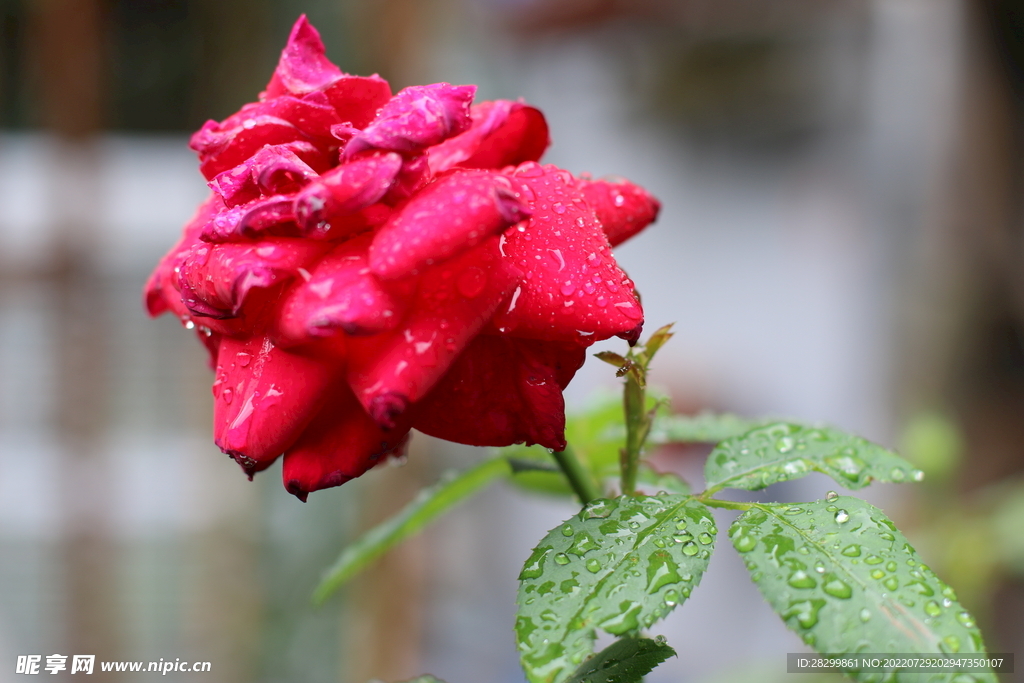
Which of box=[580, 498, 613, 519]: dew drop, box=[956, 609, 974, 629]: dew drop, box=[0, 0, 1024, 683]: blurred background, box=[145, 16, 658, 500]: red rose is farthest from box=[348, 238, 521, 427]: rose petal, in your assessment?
box=[0, 0, 1024, 683]: blurred background

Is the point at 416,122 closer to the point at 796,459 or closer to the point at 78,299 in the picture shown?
the point at 796,459

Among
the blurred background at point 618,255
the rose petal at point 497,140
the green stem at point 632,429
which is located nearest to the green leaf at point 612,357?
the green stem at point 632,429

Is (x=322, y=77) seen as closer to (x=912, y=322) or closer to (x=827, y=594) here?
(x=827, y=594)

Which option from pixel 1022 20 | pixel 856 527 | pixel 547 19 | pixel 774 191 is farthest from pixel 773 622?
pixel 856 527

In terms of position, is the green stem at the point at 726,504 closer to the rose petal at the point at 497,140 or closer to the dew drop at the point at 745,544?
the dew drop at the point at 745,544

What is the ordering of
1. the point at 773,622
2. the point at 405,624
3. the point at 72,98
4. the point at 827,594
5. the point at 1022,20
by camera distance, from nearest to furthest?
the point at 827,594
the point at 72,98
the point at 405,624
the point at 1022,20
the point at 773,622

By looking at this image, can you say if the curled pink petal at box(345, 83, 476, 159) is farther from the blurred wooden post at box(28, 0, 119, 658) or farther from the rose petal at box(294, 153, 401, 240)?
the blurred wooden post at box(28, 0, 119, 658)

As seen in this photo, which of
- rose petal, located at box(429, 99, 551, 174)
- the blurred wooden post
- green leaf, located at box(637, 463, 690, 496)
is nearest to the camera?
rose petal, located at box(429, 99, 551, 174)
